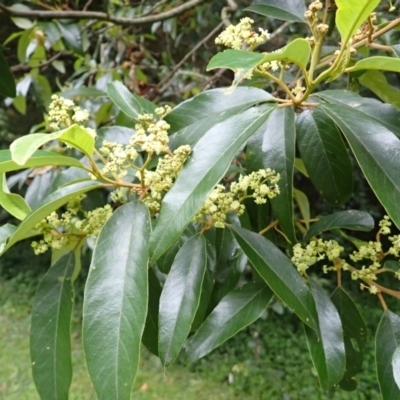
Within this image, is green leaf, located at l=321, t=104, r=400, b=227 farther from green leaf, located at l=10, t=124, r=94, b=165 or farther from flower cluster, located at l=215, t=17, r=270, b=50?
green leaf, located at l=10, t=124, r=94, b=165

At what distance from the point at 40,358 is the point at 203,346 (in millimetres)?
253

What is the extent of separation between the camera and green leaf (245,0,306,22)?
831 millimetres

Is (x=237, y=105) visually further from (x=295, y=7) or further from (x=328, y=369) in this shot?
(x=328, y=369)

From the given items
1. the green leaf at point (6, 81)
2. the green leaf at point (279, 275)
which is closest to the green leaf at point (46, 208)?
the green leaf at point (279, 275)

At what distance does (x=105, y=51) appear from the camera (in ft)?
7.14

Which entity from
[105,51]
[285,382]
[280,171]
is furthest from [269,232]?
[285,382]

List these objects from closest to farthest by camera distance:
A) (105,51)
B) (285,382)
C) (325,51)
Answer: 1. (325,51)
2. (105,51)
3. (285,382)

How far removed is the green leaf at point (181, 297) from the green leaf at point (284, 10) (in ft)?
1.56

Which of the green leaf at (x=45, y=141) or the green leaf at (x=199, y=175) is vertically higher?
the green leaf at (x=45, y=141)

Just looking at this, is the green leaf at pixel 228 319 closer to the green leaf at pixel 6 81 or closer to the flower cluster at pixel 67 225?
the flower cluster at pixel 67 225

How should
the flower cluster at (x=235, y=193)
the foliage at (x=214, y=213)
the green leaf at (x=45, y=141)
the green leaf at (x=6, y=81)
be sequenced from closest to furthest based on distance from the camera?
1. the green leaf at (x=45, y=141)
2. the foliage at (x=214, y=213)
3. the flower cluster at (x=235, y=193)
4. the green leaf at (x=6, y=81)

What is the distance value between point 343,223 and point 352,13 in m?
0.35

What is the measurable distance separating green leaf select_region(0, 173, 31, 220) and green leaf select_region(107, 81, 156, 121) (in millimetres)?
217

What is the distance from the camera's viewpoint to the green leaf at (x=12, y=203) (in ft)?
2.02
